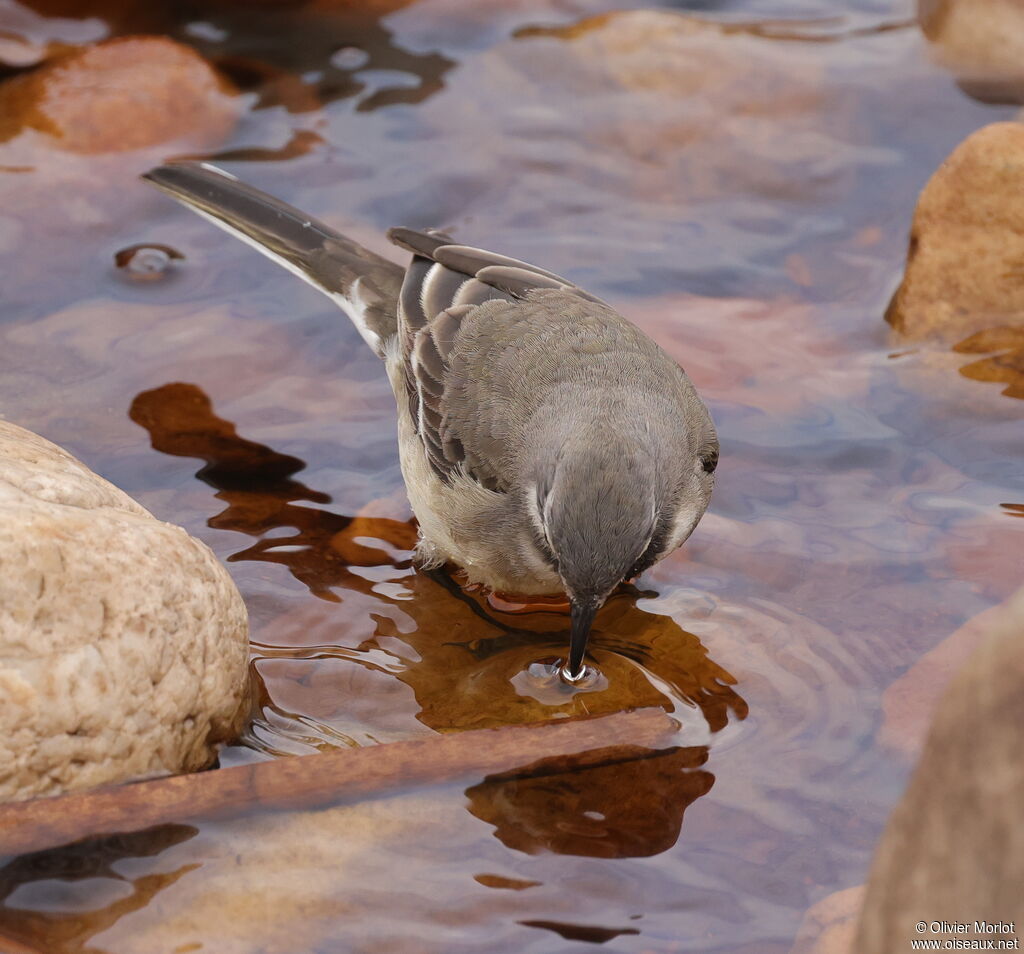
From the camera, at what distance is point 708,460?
5.80 metres

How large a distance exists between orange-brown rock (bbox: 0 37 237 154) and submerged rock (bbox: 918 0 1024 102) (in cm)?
522

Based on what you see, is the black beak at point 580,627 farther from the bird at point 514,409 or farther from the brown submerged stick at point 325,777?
the brown submerged stick at point 325,777

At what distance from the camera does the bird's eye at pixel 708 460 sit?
5.77m

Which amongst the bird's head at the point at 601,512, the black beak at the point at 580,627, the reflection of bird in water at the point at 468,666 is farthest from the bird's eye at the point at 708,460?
the black beak at the point at 580,627

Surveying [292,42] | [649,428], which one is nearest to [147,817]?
[649,428]

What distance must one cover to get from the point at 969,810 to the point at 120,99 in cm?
771

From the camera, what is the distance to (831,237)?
8359 mm

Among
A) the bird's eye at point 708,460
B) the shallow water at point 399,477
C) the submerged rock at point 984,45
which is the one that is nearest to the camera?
the shallow water at point 399,477

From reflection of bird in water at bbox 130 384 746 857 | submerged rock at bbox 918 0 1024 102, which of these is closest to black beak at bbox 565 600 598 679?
reflection of bird in water at bbox 130 384 746 857

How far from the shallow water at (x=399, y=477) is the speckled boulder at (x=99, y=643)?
0.97ft

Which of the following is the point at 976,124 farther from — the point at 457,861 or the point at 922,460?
the point at 457,861

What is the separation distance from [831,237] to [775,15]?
2628mm

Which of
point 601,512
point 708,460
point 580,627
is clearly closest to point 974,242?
point 708,460

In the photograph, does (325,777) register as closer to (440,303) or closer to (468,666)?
(468,666)
